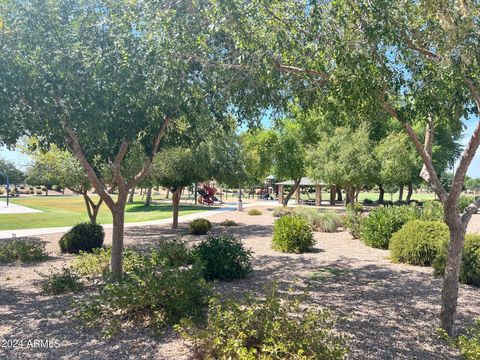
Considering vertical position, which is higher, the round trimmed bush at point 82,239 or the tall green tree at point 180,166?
the tall green tree at point 180,166

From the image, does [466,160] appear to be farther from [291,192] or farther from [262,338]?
Answer: [291,192]

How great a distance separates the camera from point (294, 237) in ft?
40.9

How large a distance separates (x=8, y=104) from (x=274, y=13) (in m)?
4.94

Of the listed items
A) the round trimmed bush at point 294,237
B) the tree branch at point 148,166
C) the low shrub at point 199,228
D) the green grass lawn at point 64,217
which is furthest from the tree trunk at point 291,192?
the tree branch at point 148,166

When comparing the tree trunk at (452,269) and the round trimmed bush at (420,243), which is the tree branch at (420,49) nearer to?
the tree trunk at (452,269)

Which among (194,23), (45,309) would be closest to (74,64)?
(194,23)

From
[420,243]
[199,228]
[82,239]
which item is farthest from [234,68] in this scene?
[199,228]

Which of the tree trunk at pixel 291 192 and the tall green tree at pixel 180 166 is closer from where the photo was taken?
the tall green tree at pixel 180 166

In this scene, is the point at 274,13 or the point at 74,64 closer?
the point at 274,13

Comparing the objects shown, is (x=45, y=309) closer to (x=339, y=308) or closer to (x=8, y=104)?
(x=8, y=104)

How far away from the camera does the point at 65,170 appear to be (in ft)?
45.9

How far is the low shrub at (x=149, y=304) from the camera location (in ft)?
17.7

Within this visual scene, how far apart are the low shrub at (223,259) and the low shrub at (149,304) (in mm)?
2342

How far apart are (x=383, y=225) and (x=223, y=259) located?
24.2ft
